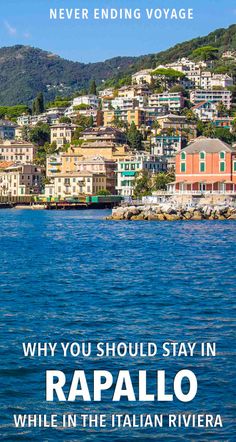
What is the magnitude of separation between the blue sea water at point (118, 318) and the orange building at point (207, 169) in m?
34.2

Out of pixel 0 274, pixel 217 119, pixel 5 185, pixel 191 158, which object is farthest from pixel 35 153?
pixel 0 274

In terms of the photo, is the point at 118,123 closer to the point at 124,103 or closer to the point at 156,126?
the point at 156,126

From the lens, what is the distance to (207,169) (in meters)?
68.9

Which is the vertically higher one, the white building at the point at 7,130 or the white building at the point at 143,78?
the white building at the point at 143,78

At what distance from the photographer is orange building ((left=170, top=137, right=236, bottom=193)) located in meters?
68.6

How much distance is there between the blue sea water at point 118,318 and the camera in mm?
10602

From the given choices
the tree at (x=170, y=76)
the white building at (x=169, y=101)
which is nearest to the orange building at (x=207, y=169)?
the white building at (x=169, y=101)

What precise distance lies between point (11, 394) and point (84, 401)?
1.01 meters

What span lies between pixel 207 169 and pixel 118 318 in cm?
5348

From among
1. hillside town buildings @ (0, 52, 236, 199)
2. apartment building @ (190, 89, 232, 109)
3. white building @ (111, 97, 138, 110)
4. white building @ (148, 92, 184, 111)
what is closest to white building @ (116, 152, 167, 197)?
hillside town buildings @ (0, 52, 236, 199)

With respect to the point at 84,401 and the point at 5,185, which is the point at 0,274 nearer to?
the point at 84,401

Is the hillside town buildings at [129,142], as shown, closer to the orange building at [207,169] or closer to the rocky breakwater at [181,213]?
the orange building at [207,169]

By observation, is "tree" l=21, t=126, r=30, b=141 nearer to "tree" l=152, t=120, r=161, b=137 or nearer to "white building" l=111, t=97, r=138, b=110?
"white building" l=111, t=97, r=138, b=110

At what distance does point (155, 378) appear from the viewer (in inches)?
465
